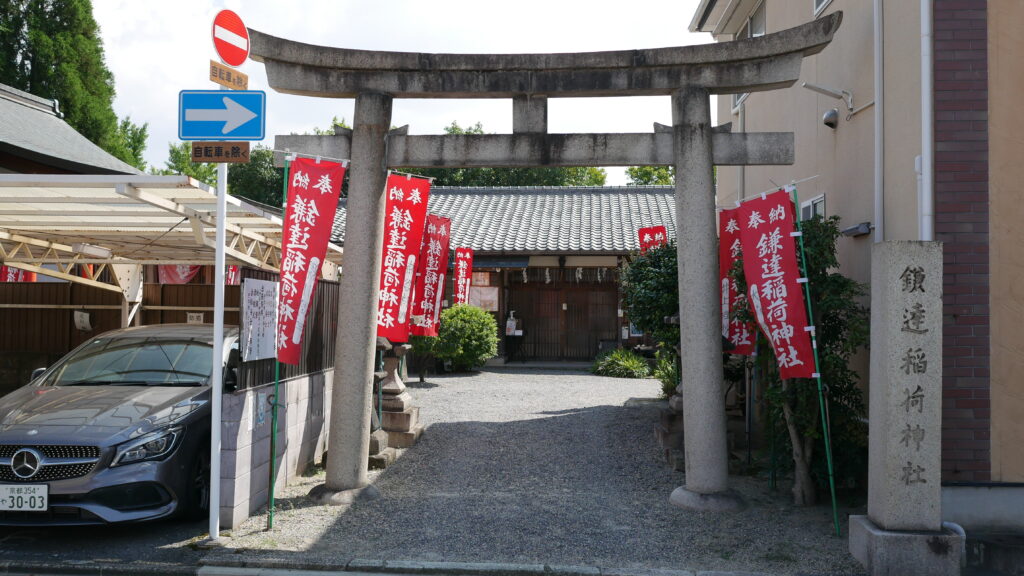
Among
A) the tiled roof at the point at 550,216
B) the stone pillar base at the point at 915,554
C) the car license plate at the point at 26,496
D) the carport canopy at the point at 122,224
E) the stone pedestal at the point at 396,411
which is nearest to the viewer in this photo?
the stone pillar base at the point at 915,554

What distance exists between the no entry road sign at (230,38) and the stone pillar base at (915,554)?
20.1ft

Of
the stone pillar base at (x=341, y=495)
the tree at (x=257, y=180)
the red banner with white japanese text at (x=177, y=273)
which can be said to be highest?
the tree at (x=257, y=180)

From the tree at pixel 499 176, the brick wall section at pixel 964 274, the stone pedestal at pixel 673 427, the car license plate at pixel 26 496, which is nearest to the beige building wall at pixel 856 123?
the brick wall section at pixel 964 274

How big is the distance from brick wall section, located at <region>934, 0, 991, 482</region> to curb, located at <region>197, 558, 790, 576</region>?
2239 mm

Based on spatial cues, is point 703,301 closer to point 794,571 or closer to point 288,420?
point 794,571

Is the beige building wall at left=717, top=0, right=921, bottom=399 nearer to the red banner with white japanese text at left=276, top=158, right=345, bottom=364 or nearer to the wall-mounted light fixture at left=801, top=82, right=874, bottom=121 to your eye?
the wall-mounted light fixture at left=801, top=82, right=874, bottom=121

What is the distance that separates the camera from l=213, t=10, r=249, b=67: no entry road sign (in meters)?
5.69

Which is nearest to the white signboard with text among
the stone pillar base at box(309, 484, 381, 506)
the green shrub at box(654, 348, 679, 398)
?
the stone pillar base at box(309, 484, 381, 506)

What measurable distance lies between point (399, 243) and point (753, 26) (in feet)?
24.1

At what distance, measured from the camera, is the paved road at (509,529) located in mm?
5344

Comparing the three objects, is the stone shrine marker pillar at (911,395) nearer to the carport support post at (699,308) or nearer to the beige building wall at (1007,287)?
Answer: the beige building wall at (1007,287)

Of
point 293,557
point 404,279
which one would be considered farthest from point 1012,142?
point 293,557

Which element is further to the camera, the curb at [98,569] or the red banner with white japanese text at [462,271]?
the red banner with white japanese text at [462,271]

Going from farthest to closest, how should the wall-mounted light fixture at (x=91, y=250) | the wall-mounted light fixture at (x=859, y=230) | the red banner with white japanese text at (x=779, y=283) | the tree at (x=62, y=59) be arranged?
the tree at (x=62, y=59) < the wall-mounted light fixture at (x=91, y=250) < the wall-mounted light fixture at (x=859, y=230) < the red banner with white japanese text at (x=779, y=283)
